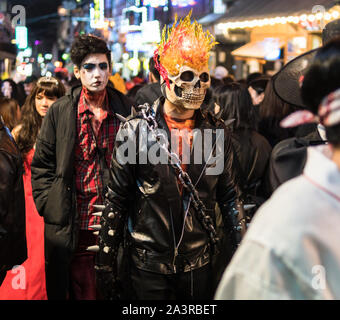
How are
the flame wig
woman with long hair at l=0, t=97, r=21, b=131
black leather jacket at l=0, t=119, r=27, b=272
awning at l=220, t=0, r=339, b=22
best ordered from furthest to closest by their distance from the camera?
awning at l=220, t=0, r=339, b=22
woman with long hair at l=0, t=97, r=21, b=131
the flame wig
black leather jacket at l=0, t=119, r=27, b=272

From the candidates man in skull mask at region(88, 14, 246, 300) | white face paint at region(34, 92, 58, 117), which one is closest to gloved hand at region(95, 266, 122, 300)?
man in skull mask at region(88, 14, 246, 300)

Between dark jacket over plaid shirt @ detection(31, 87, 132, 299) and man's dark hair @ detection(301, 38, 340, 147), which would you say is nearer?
man's dark hair @ detection(301, 38, 340, 147)

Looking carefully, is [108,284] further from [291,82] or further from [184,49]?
[291,82]

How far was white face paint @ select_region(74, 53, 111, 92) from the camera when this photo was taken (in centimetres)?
479

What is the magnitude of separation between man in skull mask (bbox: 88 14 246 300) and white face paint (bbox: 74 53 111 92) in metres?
1.26

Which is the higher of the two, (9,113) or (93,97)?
(93,97)

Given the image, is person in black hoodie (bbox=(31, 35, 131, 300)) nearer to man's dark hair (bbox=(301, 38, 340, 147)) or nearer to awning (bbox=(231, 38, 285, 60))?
man's dark hair (bbox=(301, 38, 340, 147))

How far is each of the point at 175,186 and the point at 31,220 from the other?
2.44m

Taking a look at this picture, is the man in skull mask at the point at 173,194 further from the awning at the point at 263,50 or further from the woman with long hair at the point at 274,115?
the awning at the point at 263,50

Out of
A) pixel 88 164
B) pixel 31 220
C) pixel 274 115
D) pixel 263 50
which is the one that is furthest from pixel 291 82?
pixel 263 50

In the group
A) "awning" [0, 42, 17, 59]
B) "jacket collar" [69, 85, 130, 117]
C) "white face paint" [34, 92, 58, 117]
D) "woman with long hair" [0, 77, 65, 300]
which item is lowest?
"woman with long hair" [0, 77, 65, 300]

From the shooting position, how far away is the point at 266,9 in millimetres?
13594

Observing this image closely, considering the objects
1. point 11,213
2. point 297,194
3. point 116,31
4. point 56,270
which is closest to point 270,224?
point 297,194

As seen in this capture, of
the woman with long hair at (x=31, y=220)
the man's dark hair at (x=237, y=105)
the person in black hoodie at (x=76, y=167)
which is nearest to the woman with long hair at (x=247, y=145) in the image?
the man's dark hair at (x=237, y=105)
